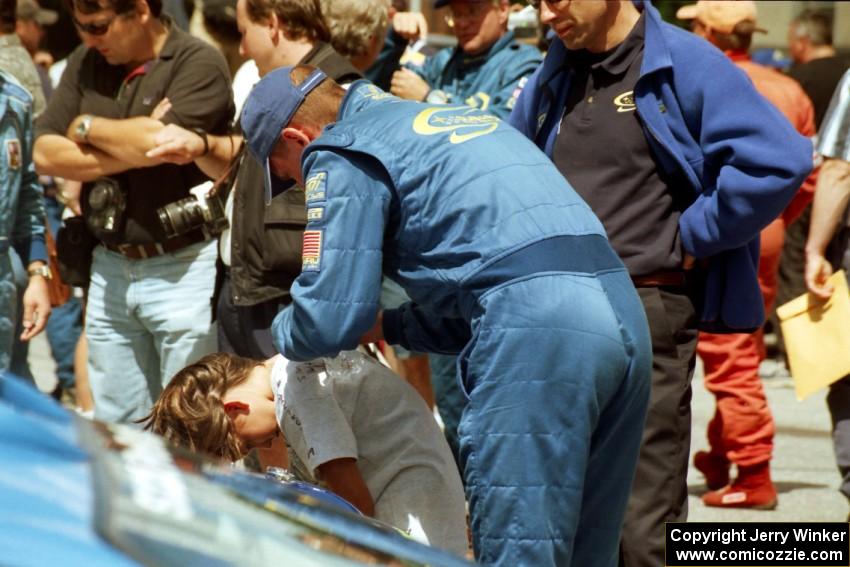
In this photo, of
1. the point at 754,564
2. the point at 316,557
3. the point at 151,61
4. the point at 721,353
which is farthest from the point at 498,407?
the point at 721,353

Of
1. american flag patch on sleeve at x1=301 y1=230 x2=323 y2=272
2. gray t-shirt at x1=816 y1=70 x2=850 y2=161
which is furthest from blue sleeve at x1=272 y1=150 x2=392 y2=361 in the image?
gray t-shirt at x1=816 y1=70 x2=850 y2=161

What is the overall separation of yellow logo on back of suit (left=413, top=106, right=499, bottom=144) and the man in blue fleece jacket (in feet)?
2.43

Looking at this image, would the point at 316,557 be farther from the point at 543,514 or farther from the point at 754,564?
the point at 754,564

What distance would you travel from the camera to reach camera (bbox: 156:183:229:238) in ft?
17.4

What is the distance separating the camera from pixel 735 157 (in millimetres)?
4129

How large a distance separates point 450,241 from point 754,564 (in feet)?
7.13

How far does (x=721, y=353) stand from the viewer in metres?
6.60

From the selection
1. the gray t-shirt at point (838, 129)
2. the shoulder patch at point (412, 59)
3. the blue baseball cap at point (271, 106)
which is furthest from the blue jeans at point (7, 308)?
the gray t-shirt at point (838, 129)

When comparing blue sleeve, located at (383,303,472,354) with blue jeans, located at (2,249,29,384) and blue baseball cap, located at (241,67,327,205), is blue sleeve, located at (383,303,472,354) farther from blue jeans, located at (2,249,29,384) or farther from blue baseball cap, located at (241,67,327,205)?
blue jeans, located at (2,249,29,384)

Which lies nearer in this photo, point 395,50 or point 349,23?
point 349,23

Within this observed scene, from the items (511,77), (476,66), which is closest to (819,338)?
(511,77)

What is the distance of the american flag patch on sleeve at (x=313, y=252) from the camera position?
11.2 ft

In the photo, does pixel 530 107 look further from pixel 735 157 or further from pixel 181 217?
pixel 181 217

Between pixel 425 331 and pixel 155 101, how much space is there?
2105mm
